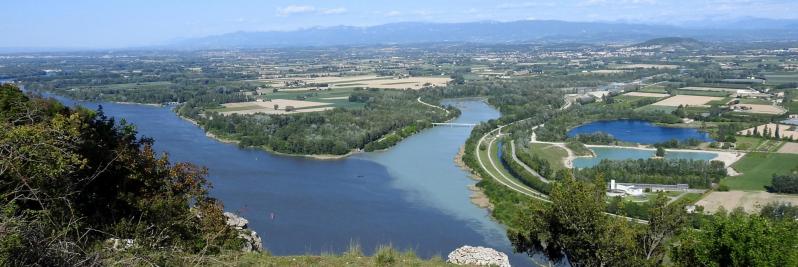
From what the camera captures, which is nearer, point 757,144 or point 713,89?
point 757,144

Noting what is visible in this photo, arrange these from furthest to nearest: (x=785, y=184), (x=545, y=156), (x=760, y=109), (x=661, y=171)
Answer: (x=760, y=109), (x=545, y=156), (x=661, y=171), (x=785, y=184)

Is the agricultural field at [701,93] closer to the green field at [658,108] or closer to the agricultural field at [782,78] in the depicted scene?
the green field at [658,108]

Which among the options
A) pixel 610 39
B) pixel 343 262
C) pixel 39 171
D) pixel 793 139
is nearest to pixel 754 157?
pixel 793 139

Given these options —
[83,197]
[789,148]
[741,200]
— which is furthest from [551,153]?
[83,197]

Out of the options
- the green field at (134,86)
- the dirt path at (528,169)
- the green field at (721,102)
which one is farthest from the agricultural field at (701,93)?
the green field at (134,86)

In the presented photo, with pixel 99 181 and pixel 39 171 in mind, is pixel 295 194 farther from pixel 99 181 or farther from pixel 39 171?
pixel 39 171

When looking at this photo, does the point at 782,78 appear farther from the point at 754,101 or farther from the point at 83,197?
the point at 83,197
